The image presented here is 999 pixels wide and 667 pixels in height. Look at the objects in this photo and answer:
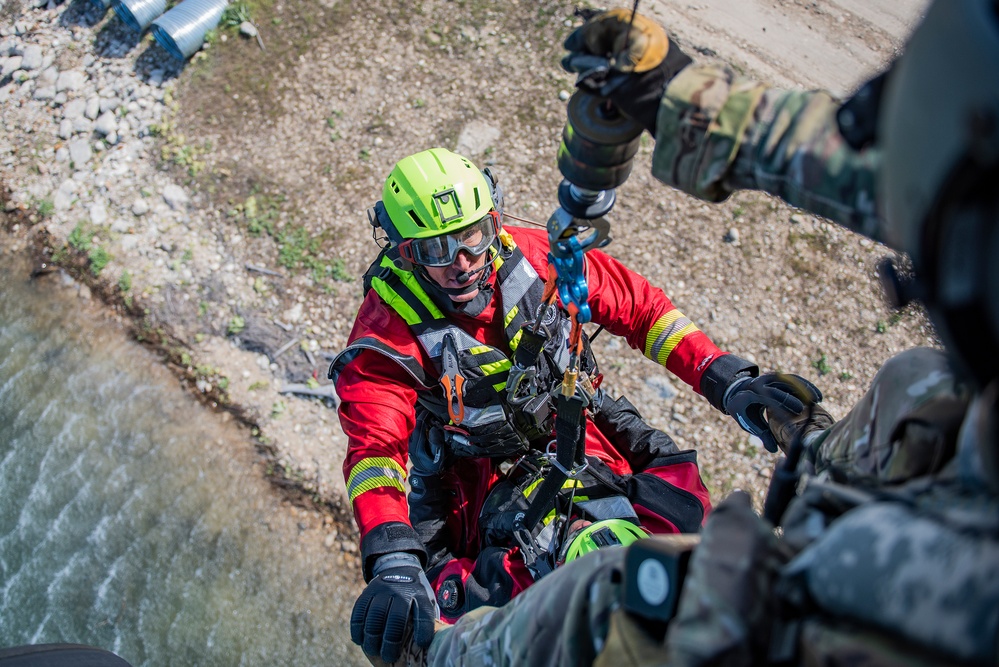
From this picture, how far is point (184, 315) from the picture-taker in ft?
21.0

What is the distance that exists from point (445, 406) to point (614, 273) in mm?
1250

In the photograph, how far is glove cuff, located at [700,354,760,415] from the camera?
3.74m

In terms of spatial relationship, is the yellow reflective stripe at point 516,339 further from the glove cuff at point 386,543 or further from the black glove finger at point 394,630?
the black glove finger at point 394,630

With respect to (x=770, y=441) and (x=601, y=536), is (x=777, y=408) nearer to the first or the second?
(x=770, y=441)

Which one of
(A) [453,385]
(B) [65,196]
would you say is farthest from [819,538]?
(B) [65,196]

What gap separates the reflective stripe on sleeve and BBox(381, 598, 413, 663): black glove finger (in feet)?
6.35

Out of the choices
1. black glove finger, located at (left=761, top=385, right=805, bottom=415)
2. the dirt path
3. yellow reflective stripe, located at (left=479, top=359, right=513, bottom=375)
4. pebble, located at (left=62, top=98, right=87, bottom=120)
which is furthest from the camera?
pebble, located at (left=62, top=98, right=87, bottom=120)

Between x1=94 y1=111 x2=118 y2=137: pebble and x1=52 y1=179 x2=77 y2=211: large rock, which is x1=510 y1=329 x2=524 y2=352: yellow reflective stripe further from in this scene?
x1=94 y1=111 x2=118 y2=137: pebble

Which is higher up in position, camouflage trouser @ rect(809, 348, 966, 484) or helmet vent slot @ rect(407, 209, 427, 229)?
camouflage trouser @ rect(809, 348, 966, 484)

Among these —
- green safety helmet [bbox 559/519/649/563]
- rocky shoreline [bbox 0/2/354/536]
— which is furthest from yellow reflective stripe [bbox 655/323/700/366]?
rocky shoreline [bbox 0/2/354/536]

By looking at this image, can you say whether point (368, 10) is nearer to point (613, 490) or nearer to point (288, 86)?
point (288, 86)

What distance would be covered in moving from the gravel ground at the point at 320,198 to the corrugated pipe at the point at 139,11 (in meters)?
0.16

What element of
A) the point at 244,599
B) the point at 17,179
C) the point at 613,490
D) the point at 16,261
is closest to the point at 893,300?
the point at 613,490

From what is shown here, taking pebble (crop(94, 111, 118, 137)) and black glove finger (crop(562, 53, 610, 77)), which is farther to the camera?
pebble (crop(94, 111, 118, 137))
